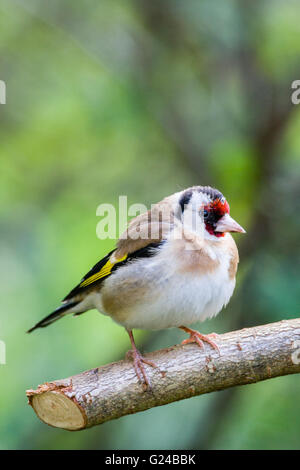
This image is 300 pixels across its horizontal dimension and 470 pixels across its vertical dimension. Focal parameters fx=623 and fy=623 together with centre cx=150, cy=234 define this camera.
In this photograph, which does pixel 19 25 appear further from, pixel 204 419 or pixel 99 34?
pixel 204 419

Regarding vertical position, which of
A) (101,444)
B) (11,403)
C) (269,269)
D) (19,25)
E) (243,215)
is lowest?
(101,444)

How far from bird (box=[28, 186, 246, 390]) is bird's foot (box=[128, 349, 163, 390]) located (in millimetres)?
15

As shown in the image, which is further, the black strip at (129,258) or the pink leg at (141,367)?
the black strip at (129,258)

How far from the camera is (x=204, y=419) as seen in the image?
6.10m

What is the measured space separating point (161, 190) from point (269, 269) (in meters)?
2.44

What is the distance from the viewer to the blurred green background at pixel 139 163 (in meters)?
5.95

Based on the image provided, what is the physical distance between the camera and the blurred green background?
5953 mm

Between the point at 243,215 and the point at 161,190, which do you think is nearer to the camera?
the point at 243,215

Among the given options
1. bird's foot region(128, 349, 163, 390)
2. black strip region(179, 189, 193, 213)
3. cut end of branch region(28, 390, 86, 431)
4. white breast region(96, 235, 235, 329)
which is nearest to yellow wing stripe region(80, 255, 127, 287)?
white breast region(96, 235, 235, 329)

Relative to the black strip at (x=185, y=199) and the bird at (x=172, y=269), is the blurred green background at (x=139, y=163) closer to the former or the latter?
the bird at (x=172, y=269)

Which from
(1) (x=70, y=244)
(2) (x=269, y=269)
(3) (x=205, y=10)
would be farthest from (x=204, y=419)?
(3) (x=205, y=10)

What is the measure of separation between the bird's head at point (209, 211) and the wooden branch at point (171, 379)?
844mm

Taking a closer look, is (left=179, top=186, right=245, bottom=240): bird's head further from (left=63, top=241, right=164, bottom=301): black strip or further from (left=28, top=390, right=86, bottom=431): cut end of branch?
(left=28, top=390, right=86, bottom=431): cut end of branch

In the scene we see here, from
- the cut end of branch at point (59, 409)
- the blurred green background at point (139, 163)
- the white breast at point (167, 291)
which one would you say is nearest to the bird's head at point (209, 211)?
the white breast at point (167, 291)
